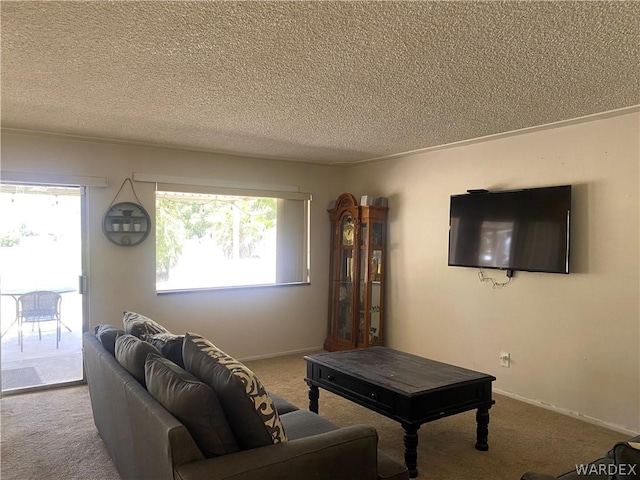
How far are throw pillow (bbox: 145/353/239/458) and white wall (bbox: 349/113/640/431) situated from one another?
295 centimetres

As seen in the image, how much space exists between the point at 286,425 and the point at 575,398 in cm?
248

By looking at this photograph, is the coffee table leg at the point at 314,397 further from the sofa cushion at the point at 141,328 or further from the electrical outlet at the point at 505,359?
the electrical outlet at the point at 505,359

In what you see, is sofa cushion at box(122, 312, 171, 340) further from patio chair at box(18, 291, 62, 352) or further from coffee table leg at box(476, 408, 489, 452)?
coffee table leg at box(476, 408, 489, 452)

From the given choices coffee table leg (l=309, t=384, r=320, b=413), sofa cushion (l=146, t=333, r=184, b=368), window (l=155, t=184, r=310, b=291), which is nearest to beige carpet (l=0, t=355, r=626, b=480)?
coffee table leg (l=309, t=384, r=320, b=413)

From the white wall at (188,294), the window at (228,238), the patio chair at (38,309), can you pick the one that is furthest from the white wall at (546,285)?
the patio chair at (38,309)

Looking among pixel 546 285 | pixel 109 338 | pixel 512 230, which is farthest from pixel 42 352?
pixel 546 285

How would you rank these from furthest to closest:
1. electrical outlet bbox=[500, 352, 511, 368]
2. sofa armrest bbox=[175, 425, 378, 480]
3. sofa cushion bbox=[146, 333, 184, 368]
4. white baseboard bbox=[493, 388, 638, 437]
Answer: electrical outlet bbox=[500, 352, 511, 368], white baseboard bbox=[493, 388, 638, 437], sofa cushion bbox=[146, 333, 184, 368], sofa armrest bbox=[175, 425, 378, 480]

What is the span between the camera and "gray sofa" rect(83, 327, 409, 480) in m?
1.60

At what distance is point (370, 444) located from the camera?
1902 mm

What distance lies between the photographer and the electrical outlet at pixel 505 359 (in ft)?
13.5

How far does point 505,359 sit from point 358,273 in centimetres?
180

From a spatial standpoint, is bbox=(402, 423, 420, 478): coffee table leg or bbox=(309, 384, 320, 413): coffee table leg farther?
bbox=(309, 384, 320, 413): coffee table leg

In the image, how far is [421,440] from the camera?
10.5ft

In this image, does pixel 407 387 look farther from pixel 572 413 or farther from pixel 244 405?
pixel 572 413
